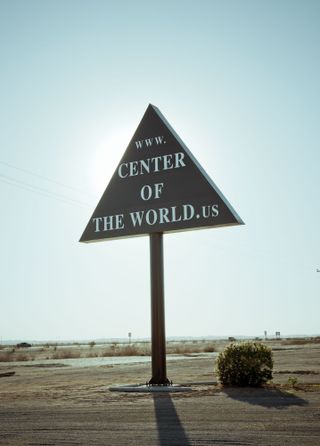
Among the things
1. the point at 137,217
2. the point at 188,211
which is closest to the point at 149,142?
the point at 137,217

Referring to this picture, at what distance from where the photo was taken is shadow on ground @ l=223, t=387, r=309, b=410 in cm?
913

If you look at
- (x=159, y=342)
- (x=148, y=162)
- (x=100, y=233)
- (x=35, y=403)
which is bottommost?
(x=35, y=403)

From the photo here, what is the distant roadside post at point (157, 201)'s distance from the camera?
538 inches

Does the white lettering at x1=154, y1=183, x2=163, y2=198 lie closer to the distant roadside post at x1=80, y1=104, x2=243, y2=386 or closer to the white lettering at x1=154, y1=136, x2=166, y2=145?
the distant roadside post at x1=80, y1=104, x2=243, y2=386

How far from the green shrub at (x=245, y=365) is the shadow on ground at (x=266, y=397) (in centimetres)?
48

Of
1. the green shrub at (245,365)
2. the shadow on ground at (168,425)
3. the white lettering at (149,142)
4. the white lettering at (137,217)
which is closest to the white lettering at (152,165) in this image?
the white lettering at (149,142)

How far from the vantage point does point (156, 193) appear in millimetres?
14664

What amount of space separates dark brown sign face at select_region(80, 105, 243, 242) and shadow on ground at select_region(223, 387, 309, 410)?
4127mm

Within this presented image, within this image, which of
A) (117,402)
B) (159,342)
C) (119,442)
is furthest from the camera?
(159,342)

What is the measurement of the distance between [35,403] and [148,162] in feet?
24.6

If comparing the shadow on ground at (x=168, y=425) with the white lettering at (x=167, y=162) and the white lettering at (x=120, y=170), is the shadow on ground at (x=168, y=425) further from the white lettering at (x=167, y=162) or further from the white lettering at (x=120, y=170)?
the white lettering at (x=120, y=170)

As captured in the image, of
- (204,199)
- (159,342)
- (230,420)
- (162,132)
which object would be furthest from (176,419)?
(162,132)

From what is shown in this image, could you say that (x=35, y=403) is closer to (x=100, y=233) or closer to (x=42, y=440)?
(x=42, y=440)

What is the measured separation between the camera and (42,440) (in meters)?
6.55
